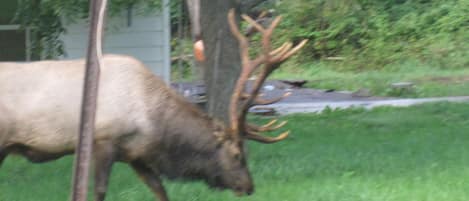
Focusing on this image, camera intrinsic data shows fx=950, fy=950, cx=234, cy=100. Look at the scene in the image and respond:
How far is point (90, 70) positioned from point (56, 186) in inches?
231

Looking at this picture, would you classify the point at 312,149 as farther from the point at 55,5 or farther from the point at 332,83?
the point at 332,83

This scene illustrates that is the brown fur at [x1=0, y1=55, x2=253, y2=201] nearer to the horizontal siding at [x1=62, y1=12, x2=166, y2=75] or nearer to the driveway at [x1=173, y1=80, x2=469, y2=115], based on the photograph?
the horizontal siding at [x1=62, y1=12, x2=166, y2=75]

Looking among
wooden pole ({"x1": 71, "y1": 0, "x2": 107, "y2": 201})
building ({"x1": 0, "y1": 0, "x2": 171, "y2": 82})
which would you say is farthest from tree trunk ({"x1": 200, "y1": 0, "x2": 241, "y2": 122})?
wooden pole ({"x1": 71, "y1": 0, "x2": 107, "y2": 201})

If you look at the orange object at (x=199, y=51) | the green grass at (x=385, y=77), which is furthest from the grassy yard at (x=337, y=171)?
the green grass at (x=385, y=77)

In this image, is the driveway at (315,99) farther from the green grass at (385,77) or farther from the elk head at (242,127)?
the elk head at (242,127)

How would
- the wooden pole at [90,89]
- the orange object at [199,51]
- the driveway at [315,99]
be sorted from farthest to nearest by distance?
the driveway at [315,99], the orange object at [199,51], the wooden pole at [90,89]

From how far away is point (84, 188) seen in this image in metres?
2.50

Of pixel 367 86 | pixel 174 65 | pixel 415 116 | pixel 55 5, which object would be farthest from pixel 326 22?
pixel 55 5

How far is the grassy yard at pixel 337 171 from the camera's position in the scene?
24.3 feet

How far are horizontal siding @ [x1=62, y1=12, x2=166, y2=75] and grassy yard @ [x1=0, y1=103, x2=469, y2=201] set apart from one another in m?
2.73

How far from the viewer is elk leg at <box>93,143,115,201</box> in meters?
6.62

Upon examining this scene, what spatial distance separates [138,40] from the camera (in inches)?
563

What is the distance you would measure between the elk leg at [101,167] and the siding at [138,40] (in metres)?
7.47

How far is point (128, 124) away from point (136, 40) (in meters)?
7.75
